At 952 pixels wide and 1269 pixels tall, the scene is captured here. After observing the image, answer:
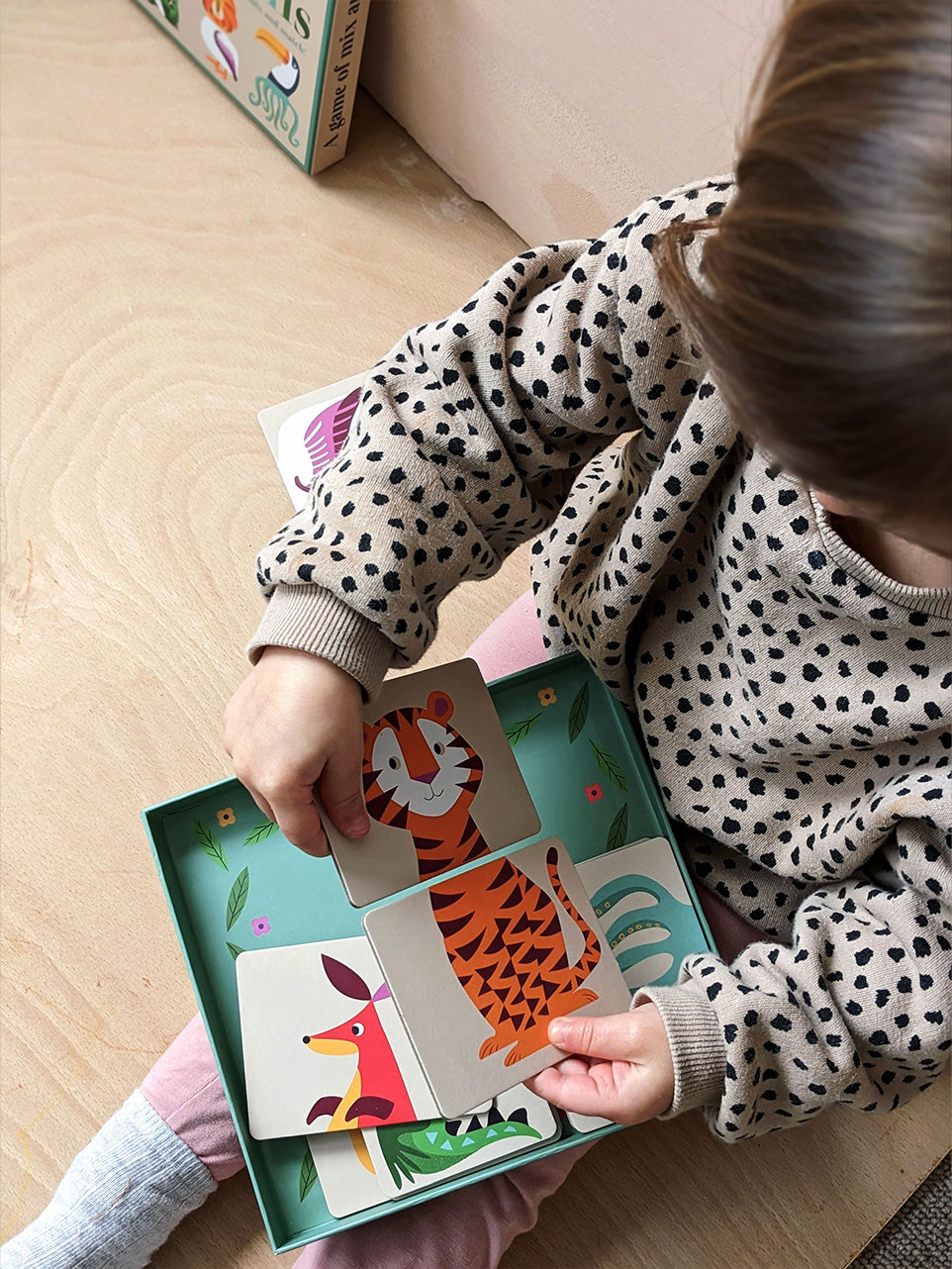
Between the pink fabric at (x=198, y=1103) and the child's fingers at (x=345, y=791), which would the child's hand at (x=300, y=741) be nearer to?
the child's fingers at (x=345, y=791)

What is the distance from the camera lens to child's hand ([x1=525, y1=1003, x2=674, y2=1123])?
592 millimetres

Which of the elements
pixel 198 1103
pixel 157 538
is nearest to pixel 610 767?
pixel 198 1103

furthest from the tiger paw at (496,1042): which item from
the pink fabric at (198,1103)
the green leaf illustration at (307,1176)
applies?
the pink fabric at (198,1103)

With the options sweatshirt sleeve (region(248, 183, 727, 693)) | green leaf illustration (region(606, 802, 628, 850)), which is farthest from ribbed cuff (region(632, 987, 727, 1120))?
sweatshirt sleeve (region(248, 183, 727, 693))

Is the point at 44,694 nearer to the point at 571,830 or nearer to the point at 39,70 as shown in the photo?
the point at 571,830

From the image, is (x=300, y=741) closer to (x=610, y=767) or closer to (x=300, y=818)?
(x=300, y=818)

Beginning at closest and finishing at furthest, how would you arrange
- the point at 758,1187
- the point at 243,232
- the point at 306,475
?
the point at 758,1187 < the point at 306,475 < the point at 243,232

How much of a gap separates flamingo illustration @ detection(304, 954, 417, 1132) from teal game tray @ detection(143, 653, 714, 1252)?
3cm

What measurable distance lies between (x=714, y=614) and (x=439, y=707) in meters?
0.17

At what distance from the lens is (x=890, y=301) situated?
0.34 m

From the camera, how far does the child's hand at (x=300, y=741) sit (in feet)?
1.92

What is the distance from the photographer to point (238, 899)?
2.20ft

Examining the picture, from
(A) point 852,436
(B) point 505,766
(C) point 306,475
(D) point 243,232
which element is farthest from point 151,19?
(A) point 852,436

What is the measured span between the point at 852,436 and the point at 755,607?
25 centimetres
